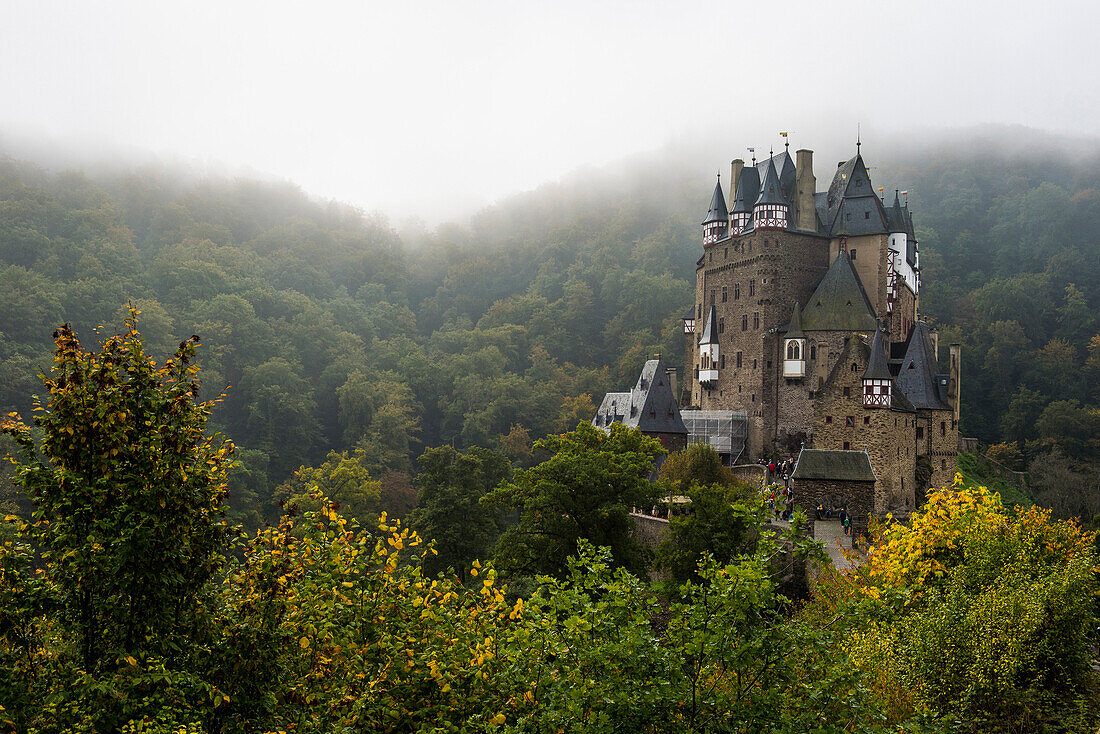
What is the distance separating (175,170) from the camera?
103m

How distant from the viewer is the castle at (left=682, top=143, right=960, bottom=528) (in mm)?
38312

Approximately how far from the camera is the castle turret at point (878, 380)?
37.0m

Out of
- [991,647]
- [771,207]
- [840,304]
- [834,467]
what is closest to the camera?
[991,647]

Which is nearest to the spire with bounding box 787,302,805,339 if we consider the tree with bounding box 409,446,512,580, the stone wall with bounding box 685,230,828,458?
the stone wall with bounding box 685,230,828,458

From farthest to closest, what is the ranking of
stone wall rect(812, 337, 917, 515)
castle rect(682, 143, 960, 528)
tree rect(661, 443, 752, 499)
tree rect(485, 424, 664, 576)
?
castle rect(682, 143, 960, 528), stone wall rect(812, 337, 917, 515), tree rect(661, 443, 752, 499), tree rect(485, 424, 664, 576)

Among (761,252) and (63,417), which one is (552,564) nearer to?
(63,417)

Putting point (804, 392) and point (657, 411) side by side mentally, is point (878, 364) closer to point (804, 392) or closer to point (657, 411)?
point (804, 392)

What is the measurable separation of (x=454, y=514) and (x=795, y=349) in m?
21.1

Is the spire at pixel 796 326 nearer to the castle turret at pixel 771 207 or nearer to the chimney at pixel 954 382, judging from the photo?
the castle turret at pixel 771 207

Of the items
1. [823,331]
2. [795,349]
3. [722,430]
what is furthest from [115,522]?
[722,430]

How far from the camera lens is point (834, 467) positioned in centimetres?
3103

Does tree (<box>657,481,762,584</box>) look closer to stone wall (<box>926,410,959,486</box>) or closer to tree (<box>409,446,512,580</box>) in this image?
tree (<box>409,446,512,580</box>)

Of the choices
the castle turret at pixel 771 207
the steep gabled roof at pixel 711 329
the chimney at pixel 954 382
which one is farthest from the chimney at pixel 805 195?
the chimney at pixel 954 382

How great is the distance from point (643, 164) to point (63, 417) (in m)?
127
